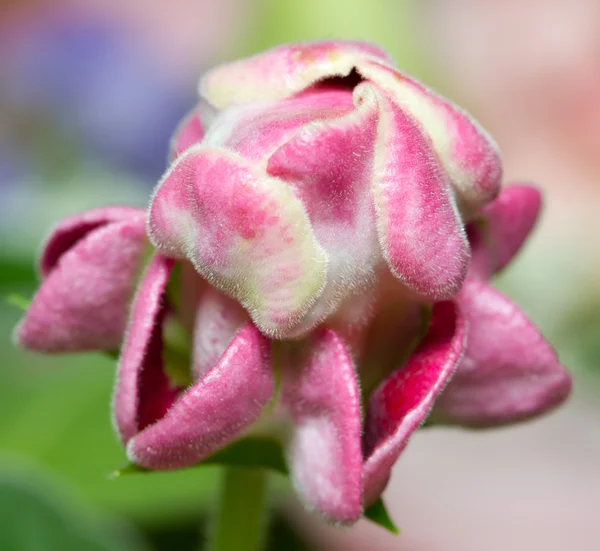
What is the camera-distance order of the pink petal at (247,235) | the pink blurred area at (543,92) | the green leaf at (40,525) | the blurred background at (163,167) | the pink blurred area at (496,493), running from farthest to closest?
the pink blurred area at (543,92)
the pink blurred area at (496,493)
the blurred background at (163,167)
the green leaf at (40,525)
the pink petal at (247,235)

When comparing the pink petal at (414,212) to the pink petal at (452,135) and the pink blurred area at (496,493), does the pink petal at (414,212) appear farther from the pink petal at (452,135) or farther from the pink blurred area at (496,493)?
the pink blurred area at (496,493)

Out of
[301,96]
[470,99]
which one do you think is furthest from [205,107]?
[470,99]

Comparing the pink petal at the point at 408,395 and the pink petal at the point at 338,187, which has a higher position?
the pink petal at the point at 338,187

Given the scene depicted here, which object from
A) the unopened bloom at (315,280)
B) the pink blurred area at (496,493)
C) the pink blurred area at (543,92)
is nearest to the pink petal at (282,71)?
the unopened bloom at (315,280)

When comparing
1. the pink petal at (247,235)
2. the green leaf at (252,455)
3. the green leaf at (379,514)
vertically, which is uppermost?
the pink petal at (247,235)

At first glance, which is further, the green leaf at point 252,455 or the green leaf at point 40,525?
the green leaf at point 40,525

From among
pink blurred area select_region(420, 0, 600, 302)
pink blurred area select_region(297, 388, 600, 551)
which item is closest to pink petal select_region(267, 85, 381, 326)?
pink blurred area select_region(297, 388, 600, 551)

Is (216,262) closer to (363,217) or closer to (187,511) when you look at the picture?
(363,217)
